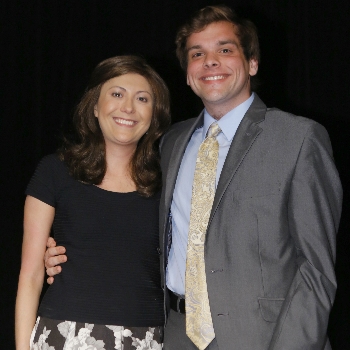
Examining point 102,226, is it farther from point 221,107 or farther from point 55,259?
point 221,107

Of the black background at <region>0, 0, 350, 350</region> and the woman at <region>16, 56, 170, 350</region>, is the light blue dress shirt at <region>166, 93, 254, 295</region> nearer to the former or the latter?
the woman at <region>16, 56, 170, 350</region>

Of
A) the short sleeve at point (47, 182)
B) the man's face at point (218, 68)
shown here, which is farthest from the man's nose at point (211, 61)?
the short sleeve at point (47, 182)

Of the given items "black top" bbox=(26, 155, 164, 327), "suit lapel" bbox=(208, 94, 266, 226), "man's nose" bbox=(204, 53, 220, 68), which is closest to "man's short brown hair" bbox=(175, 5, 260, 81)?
"man's nose" bbox=(204, 53, 220, 68)

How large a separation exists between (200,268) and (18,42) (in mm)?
2008

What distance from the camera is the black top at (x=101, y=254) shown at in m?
1.97

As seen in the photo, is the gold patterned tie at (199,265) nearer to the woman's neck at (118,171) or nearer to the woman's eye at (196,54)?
the woman's neck at (118,171)

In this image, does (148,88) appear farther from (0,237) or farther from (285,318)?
(0,237)

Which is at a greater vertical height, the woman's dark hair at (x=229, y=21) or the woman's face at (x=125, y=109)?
the woman's dark hair at (x=229, y=21)

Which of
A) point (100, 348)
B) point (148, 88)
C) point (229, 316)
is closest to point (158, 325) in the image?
point (100, 348)

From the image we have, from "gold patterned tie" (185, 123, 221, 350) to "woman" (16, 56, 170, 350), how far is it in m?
0.19

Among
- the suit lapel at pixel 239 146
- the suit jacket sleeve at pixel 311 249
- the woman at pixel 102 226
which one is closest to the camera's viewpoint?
the suit jacket sleeve at pixel 311 249

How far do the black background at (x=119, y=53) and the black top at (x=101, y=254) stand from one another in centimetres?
132

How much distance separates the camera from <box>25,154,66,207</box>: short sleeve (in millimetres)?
2068

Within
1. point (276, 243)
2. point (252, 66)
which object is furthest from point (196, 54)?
point (276, 243)
